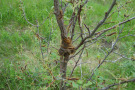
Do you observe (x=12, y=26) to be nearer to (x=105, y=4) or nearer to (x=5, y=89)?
(x=5, y=89)

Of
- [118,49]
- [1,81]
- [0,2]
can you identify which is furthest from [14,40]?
[118,49]

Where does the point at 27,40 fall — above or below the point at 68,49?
above

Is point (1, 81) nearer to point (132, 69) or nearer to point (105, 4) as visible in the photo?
point (132, 69)

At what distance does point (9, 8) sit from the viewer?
381 cm

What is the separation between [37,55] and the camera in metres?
2.24

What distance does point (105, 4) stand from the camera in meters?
5.13

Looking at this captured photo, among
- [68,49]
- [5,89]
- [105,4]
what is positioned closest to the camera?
[68,49]

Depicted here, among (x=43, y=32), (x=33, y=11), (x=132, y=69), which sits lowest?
(x=132, y=69)

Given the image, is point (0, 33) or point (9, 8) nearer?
point (0, 33)

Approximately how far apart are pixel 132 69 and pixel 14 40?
2282 mm

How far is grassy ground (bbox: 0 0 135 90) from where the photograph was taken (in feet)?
5.73

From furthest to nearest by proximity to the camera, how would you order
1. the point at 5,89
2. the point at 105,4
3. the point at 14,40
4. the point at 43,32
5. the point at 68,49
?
the point at 105,4 → the point at 43,32 → the point at 14,40 → the point at 5,89 → the point at 68,49

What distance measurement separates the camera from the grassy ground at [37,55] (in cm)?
175

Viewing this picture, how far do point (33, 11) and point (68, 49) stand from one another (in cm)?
270
